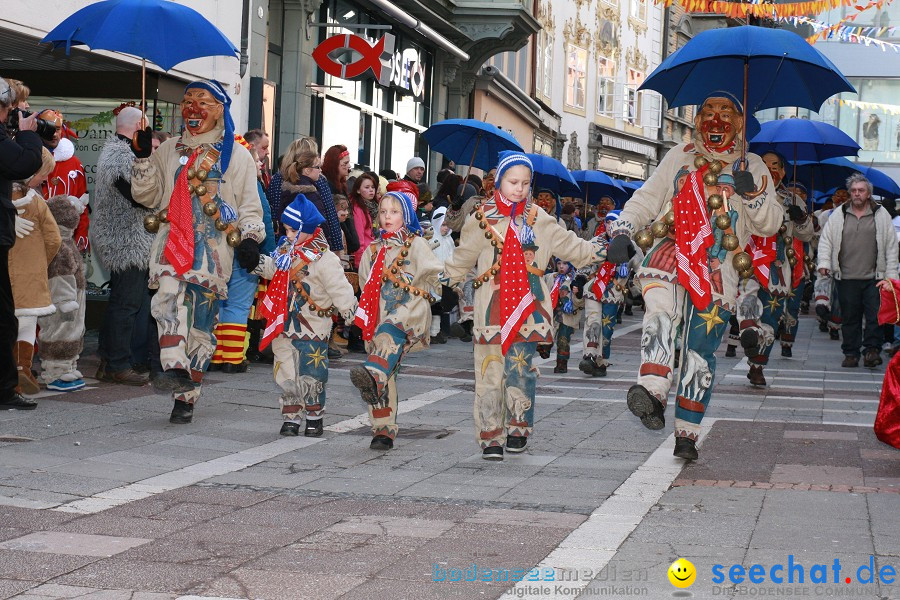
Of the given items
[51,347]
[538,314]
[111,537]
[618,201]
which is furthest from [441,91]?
[111,537]

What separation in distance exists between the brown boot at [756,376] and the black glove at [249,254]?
562 centimetres

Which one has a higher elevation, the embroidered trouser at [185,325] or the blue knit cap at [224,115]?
the blue knit cap at [224,115]

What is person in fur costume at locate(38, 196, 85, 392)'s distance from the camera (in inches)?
384

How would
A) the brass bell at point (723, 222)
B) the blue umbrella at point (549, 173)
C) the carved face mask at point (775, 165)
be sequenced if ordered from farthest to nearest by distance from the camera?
the blue umbrella at point (549, 173) < the carved face mask at point (775, 165) < the brass bell at point (723, 222)

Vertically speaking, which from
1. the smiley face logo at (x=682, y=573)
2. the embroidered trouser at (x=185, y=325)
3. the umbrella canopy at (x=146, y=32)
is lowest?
the smiley face logo at (x=682, y=573)

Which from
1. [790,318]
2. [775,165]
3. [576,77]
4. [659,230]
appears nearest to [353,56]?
[790,318]

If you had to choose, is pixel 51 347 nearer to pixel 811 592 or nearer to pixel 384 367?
pixel 384 367

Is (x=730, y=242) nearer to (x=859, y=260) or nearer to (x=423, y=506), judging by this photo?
(x=423, y=506)

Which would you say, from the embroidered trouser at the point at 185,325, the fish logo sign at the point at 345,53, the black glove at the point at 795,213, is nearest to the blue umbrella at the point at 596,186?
the fish logo sign at the point at 345,53

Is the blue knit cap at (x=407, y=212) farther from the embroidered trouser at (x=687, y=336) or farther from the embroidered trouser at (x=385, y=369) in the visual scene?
the embroidered trouser at (x=687, y=336)

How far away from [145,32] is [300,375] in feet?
8.28

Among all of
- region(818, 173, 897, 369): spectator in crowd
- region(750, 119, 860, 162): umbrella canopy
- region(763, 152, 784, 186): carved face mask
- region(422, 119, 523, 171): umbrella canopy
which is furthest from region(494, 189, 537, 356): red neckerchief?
region(818, 173, 897, 369): spectator in crowd

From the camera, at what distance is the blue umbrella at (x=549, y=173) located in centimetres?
1606

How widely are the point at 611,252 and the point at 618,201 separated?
62.0 ft
